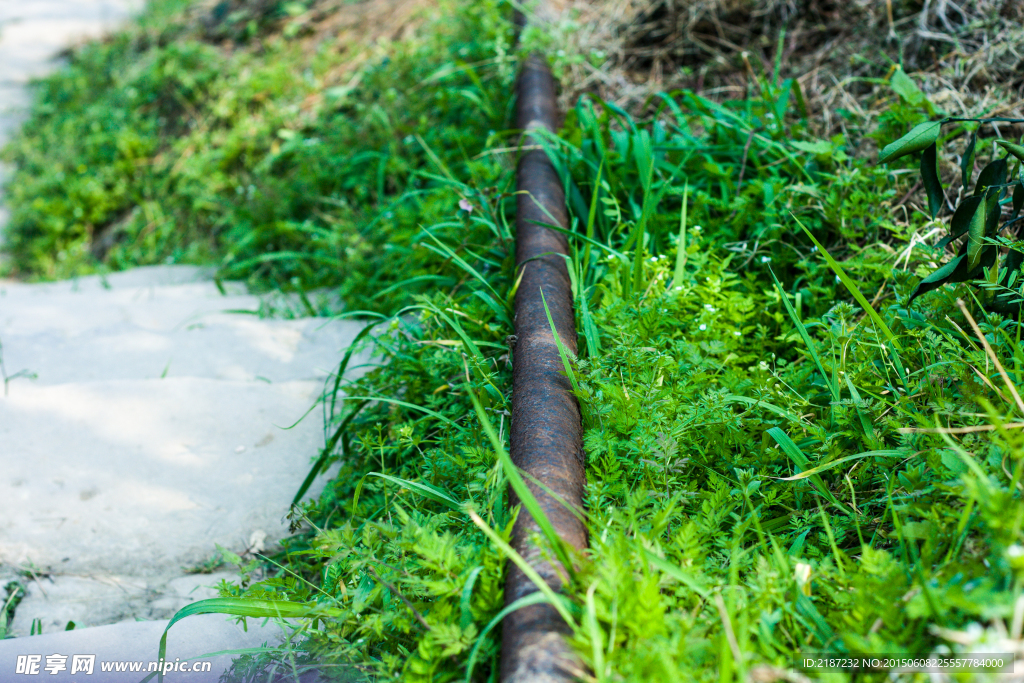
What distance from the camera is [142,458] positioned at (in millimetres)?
2197

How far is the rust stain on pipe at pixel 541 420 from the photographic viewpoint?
1.13 m

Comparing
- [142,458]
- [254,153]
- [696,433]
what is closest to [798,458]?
[696,433]

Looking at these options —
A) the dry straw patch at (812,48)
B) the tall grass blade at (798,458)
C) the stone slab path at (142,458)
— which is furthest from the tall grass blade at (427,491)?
the dry straw patch at (812,48)

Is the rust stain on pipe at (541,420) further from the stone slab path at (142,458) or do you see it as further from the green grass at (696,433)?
the stone slab path at (142,458)

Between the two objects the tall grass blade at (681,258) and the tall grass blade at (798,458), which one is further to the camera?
the tall grass blade at (681,258)

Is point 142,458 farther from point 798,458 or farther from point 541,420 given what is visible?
point 798,458

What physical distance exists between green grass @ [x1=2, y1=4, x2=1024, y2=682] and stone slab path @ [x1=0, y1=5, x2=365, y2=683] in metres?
0.24

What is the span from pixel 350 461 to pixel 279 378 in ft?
2.43

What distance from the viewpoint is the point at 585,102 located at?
3.01 metres

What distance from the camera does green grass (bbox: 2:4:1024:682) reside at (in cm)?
112

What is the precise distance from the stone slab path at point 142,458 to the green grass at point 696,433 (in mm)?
242

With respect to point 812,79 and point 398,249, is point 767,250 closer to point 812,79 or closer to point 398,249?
point 812,79

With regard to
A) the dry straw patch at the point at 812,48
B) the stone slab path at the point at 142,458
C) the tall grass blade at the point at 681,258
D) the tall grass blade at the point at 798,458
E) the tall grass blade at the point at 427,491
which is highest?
the dry straw patch at the point at 812,48

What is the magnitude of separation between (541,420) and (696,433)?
0.44 m
